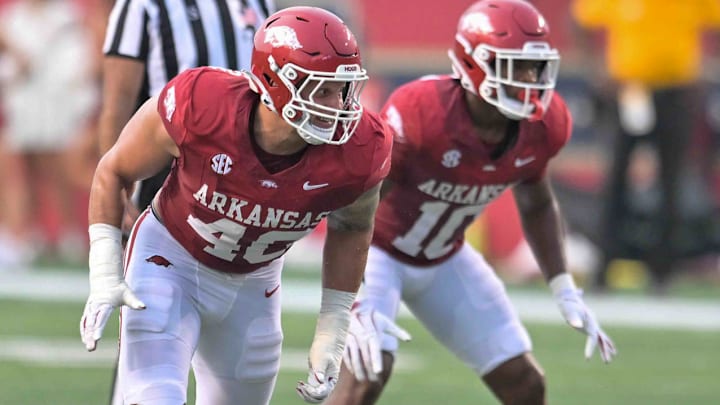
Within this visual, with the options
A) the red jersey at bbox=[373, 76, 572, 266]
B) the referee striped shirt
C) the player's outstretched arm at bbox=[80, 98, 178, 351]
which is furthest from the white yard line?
the player's outstretched arm at bbox=[80, 98, 178, 351]

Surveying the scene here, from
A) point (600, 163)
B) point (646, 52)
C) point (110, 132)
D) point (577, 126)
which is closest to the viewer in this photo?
point (110, 132)

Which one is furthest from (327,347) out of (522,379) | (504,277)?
(504,277)

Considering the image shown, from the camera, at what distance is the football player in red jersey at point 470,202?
4.80m

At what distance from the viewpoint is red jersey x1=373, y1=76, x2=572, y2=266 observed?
4855 millimetres

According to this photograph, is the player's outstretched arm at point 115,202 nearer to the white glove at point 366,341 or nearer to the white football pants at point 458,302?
the white glove at point 366,341

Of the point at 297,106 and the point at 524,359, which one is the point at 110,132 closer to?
the point at 297,106

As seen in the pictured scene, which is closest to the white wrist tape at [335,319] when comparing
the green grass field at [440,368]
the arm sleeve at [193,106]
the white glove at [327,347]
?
the white glove at [327,347]

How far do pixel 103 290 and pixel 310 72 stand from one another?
780 millimetres

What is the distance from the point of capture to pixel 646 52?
9.86 m

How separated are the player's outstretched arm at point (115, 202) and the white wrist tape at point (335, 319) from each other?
58 cm

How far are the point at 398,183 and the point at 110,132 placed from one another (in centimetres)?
95

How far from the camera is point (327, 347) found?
4250 millimetres

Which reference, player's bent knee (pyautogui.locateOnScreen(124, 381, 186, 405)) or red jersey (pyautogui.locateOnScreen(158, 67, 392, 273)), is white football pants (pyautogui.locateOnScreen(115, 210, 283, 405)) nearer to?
player's bent knee (pyautogui.locateOnScreen(124, 381, 186, 405))

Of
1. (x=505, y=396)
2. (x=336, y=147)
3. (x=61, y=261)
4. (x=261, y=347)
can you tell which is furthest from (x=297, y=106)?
(x=61, y=261)
